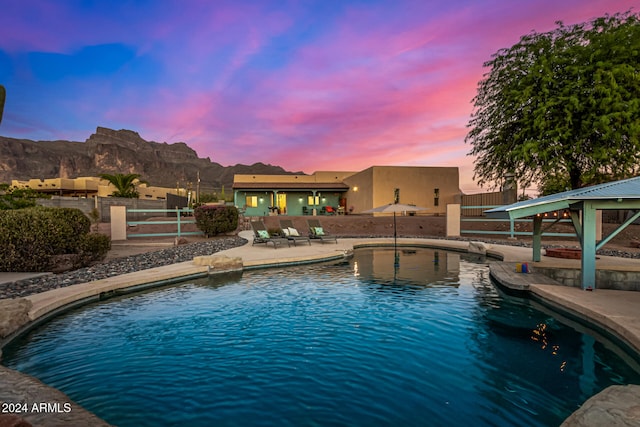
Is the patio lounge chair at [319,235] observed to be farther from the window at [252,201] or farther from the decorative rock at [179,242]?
the window at [252,201]

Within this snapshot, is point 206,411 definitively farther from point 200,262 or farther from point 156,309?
point 200,262

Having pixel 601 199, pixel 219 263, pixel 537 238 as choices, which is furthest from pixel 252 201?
pixel 601 199

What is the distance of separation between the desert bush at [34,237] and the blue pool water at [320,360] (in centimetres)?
345

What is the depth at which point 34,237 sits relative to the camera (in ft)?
26.6

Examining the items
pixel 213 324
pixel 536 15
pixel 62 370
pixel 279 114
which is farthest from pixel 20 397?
pixel 279 114

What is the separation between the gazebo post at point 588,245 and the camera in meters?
6.23

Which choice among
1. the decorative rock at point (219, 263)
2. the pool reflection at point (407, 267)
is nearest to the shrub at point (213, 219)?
the pool reflection at point (407, 267)

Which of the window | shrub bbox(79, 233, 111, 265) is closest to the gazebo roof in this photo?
shrub bbox(79, 233, 111, 265)

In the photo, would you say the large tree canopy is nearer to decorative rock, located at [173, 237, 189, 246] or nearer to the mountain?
→ decorative rock, located at [173, 237, 189, 246]

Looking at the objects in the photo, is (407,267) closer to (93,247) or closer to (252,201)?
(93,247)

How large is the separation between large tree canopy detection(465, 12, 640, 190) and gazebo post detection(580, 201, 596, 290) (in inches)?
371

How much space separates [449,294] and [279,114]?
21999mm

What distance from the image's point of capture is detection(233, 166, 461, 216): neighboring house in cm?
2684

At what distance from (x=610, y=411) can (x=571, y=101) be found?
15557mm
